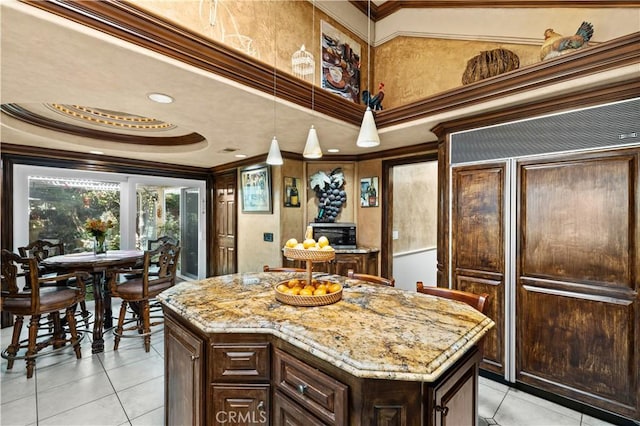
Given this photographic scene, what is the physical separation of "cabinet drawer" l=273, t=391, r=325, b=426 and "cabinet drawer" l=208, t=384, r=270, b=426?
5cm

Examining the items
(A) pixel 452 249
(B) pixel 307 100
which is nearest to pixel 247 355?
(B) pixel 307 100

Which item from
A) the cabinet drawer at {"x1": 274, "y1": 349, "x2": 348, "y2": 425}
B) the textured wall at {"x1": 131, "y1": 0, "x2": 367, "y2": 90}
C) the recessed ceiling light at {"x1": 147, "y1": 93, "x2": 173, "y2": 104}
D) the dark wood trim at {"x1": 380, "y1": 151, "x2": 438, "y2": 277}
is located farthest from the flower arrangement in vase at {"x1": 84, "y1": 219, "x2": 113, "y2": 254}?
the dark wood trim at {"x1": 380, "y1": 151, "x2": 438, "y2": 277}

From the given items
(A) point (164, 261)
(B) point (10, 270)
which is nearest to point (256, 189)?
(A) point (164, 261)

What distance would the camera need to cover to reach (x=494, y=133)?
243 cm

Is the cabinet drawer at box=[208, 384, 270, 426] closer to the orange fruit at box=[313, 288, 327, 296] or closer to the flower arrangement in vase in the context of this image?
the orange fruit at box=[313, 288, 327, 296]

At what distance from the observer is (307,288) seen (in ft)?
5.35

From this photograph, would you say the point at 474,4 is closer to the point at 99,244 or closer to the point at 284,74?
the point at 284,74

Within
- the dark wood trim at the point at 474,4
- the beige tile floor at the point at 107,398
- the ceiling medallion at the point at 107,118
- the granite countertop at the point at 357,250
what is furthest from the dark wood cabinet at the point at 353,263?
the dark wood trim at the point at 474,4

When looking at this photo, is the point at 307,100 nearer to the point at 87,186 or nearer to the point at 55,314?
the point at 55,314

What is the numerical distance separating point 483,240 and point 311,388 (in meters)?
2.08

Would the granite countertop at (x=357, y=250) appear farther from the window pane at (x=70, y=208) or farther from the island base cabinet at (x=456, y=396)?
the window pane at (x=70, y=208)

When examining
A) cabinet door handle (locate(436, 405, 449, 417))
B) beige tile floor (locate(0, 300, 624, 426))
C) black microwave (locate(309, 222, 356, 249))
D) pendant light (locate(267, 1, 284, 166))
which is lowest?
beige tile floor (locate(0, 300, 624, 426))

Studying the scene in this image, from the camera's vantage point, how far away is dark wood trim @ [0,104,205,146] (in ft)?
9.57

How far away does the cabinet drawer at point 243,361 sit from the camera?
1306 mm
